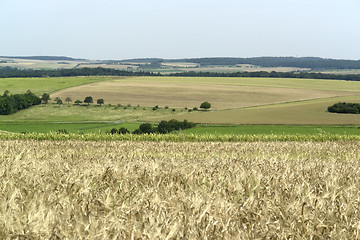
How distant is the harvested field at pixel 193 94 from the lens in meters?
118

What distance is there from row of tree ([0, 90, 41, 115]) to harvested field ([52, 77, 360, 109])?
9.40 metres

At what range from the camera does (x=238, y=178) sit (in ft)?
21.2

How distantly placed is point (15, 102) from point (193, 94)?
180 ft

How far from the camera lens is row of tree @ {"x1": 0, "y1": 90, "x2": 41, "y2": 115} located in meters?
113

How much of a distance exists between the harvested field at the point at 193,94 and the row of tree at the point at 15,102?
9.40 meters

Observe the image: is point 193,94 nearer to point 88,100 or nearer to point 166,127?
point 88,100

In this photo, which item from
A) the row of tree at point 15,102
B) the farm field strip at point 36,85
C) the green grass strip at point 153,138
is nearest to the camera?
the green grass strip at point 153,138

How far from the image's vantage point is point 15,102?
11756cm

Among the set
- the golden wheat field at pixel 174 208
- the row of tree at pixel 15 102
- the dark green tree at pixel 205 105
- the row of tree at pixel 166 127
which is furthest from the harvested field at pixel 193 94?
the golden wheat field at pixel 174 208

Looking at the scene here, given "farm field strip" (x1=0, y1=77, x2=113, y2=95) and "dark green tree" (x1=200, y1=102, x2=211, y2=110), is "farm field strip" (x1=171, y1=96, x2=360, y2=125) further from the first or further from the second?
"farm field strip" (x1=0, y1=77, x2=113, y2=95)

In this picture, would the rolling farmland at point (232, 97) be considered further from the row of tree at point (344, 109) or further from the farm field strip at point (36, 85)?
the farm field strip at point (36, 85)

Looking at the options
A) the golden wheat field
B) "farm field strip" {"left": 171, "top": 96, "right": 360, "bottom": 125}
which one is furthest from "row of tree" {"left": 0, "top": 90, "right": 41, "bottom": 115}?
the golden wheat field

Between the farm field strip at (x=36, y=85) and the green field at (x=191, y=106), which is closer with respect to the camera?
the green field at (x=191, y=106)

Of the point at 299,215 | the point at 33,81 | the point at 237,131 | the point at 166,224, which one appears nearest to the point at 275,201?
the point at 299,215
